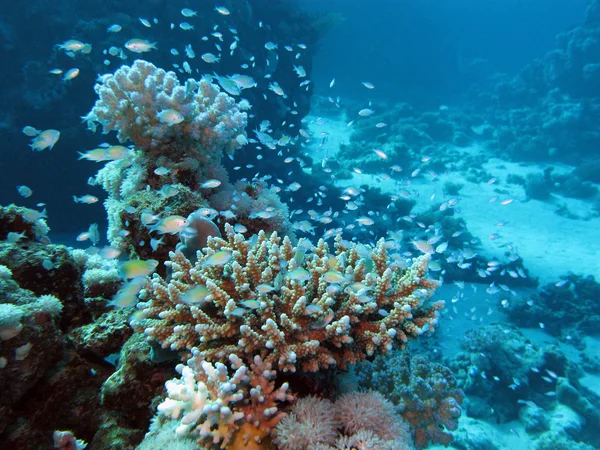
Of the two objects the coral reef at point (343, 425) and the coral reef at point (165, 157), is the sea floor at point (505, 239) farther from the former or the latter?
the coral reef at point (165, 157)

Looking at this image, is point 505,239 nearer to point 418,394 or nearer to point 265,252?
point 418,394

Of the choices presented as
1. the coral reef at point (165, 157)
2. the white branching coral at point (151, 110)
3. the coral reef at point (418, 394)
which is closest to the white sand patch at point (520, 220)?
the coral reef at point (418, 394)

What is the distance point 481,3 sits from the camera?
65.7 m

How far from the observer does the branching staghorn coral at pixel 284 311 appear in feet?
8.75

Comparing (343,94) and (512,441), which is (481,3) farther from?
(512,441)

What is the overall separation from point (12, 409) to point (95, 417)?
62cm

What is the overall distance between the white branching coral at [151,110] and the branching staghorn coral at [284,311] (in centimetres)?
272

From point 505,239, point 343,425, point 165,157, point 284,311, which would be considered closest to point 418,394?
point 343,425

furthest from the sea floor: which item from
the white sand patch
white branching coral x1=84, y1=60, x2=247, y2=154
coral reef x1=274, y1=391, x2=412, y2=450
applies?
white branching coral x1=84, y1=60, x2=247, y2=154

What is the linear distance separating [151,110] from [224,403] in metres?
4.64

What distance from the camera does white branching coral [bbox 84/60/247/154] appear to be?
514cm

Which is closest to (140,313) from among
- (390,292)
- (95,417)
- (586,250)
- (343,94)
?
(95,417)

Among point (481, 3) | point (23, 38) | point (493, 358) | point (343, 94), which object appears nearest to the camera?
point (493, 358)

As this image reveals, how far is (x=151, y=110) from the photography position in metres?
5.13
